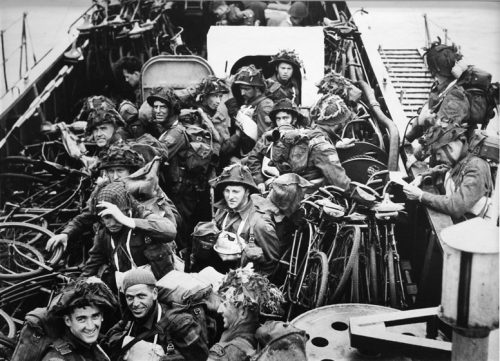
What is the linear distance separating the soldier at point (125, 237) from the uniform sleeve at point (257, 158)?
5.02ft

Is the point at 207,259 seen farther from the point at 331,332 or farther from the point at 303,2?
the point at 303,2

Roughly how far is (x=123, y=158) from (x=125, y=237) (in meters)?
0.93

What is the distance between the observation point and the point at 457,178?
640 centimetres

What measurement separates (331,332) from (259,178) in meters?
2.06

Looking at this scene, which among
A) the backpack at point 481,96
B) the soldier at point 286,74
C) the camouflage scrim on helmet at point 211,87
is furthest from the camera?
the soldier at point 286,74

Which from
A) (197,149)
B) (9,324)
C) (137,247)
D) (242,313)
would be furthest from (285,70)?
(9,324)

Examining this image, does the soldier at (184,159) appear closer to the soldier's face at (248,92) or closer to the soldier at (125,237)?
the soldier's face at (248,92)

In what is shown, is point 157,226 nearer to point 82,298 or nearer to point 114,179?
point 114,179

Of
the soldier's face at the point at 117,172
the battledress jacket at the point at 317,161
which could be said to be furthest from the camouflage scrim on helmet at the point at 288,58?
the soldier's face at the point at 117,172

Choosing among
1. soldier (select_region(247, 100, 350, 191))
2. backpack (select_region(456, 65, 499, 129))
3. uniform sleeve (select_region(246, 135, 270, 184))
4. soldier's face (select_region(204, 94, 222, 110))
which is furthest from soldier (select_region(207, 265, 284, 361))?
soldier's face (select_region(204, 94, 222, 110))

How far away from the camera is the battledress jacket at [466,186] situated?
20.5ft

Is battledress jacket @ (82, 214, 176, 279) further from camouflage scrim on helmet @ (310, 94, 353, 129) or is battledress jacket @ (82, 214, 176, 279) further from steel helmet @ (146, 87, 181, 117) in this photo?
camouflage scrim on helmet @ (310, 94, 353, 129)

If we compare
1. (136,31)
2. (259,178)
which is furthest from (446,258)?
(136,31)

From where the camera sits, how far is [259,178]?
24.8 ft
